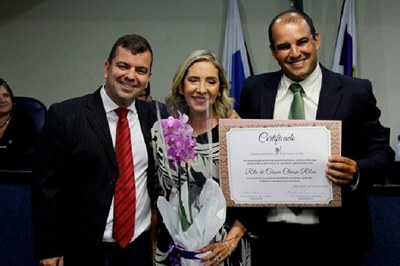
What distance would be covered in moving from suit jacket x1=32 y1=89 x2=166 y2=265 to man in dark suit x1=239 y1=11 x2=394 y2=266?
0.55 metres

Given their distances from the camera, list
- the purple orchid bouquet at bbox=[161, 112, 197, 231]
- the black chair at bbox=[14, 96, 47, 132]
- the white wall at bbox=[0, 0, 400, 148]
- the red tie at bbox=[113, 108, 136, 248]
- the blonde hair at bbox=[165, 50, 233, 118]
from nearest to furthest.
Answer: the purple orchid bouquet at bbox=[161, 112, 197, 231], the red tie at bbox=[113, 108, 136, 248], the blonde hair at bbox=[165, 50, 233, 118], the black chair at bbox=[14, 96, 47, 132], the white wall at bbox=[0, 0, 400, 148]

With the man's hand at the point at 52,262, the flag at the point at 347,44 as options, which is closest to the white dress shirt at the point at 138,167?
the man's hand at the point at 52,262

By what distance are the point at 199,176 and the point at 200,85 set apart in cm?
44

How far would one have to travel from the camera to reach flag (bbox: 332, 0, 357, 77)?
14.7 ft

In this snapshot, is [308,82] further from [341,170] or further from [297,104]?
[341,170]

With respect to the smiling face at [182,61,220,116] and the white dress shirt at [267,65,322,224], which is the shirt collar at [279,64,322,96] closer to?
the white dress shirt at [267,65,322,224]

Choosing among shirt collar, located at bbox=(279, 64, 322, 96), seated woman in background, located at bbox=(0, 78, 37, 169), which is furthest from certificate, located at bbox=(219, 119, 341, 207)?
seated woman in background, located at bbox=(0, 78, 37, 169)

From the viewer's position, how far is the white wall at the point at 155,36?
182 inches

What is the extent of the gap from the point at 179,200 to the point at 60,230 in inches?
21.2

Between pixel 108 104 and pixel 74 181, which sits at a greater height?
pixel 108 104

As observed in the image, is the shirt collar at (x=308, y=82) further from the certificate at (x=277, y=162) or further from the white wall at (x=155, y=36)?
the white wall at (x=155, y=36)

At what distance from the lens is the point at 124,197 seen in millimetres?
1737

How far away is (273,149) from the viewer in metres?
1.57

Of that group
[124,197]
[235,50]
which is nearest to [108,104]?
[124,197]
